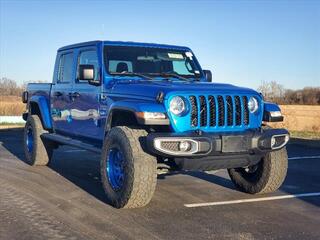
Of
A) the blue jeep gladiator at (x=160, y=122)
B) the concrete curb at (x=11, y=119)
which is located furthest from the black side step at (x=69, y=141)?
the concrete curb at (x=11, y=119)

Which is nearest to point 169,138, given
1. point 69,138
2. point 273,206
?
point 273,206

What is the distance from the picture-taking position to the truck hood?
5.91 meters

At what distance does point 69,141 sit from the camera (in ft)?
26.0

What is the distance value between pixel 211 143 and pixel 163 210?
41.7 inches

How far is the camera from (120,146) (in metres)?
5.94

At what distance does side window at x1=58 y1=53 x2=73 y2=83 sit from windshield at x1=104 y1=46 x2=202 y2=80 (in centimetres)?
130

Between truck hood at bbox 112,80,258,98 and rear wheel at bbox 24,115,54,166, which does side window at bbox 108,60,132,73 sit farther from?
rear wheel at bbox 24,115,54,166

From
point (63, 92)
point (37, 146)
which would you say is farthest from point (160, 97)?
point (37, 146)

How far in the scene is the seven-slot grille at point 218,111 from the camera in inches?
231

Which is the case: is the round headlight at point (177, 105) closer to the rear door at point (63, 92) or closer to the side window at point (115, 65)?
the side window at point (115, 65)

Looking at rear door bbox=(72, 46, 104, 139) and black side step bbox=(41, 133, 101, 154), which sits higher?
rear door bbox=(72, 46, 104, 139)

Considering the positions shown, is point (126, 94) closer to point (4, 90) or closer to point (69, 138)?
point (69, 138)

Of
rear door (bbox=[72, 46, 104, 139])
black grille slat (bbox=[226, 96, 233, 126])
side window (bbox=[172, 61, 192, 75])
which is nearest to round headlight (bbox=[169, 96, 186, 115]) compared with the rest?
black grille slat (bbox=[226, 96, 233, 126])

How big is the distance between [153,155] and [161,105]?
0.60m
